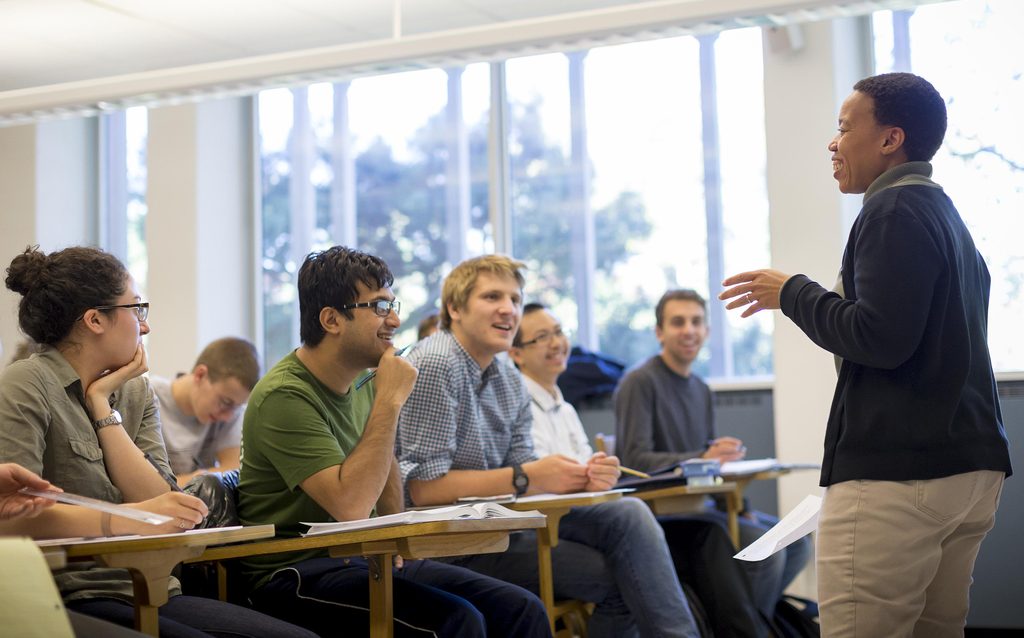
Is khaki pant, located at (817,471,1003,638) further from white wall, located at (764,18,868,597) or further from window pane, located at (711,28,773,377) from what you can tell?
window pane, located at (711,28,773,377)

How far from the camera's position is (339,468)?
235 centimetres

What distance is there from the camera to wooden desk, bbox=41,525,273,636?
1.80 m

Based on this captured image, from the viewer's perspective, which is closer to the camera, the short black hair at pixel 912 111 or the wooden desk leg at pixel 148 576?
the wooden desk leg at pixel 148 576

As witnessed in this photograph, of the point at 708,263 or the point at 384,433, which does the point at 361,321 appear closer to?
the point at 384,433

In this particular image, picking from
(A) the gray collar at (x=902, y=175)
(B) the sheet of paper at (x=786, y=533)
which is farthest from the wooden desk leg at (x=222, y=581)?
(A) the gray collar at (x=902, y=175)

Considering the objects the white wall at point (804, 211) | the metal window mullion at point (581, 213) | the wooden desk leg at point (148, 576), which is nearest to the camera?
the wooden desk leg at point (148, 576)

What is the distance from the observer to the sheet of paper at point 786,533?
209 cm

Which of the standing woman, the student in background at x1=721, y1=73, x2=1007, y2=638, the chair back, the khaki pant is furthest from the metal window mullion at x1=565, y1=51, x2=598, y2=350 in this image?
the chair back

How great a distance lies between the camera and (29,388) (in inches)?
81.4

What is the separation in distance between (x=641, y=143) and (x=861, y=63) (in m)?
1.21

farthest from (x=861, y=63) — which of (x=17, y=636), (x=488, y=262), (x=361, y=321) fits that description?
(x=17, y=636)

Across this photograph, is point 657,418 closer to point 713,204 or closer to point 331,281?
point 713,204

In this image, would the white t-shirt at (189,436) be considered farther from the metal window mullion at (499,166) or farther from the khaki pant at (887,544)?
the khaki pant at (887,544)

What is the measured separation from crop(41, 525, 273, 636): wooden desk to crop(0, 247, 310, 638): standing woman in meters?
0.08
